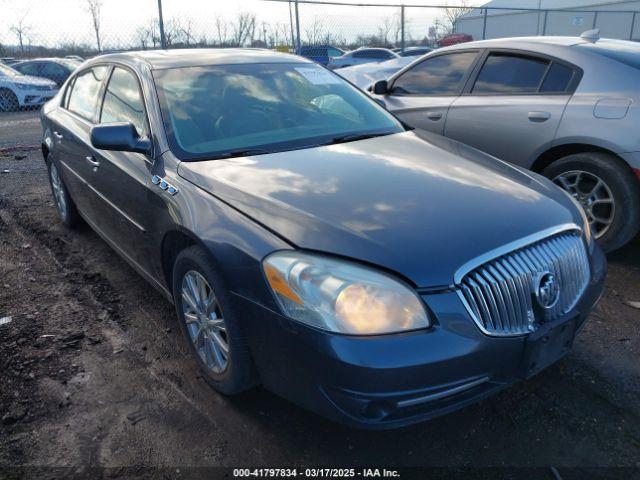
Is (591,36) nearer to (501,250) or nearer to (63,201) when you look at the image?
(501,250)

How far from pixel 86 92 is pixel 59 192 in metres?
1.18

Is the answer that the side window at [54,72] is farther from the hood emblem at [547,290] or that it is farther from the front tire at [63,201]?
the hood emblem at [547,290]

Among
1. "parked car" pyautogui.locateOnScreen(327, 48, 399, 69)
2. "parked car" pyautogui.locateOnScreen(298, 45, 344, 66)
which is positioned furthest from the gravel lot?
"parked car" pyautogui.locateOnScreen(327, 48, 399, 69)

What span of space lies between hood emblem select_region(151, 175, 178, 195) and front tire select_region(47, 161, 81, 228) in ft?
7.30

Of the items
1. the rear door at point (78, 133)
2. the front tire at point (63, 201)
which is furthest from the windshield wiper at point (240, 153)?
the front tire at point (63, 201)

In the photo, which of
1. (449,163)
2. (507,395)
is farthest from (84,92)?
(507,395)

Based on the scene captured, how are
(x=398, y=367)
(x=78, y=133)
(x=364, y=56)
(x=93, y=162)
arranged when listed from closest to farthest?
(x=398, y=367), (x=93, y=162), (x=78, y=133), (x=364, y=56)

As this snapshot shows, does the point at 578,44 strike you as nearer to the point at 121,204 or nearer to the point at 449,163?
the point at 449,163

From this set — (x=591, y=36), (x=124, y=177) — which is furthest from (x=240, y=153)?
(x=591, y=36)

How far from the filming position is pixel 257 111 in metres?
3.17

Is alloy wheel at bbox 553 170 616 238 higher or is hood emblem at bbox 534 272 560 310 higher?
hood emblem at bbox 534 272 560 310

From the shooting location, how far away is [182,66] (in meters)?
3.32

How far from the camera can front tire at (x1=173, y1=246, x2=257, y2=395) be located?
2289mm

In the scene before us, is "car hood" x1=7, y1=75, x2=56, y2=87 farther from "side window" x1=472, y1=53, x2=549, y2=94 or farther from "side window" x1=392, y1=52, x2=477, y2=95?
"side window" x1=472, y1=53, x2=549, y2=94
